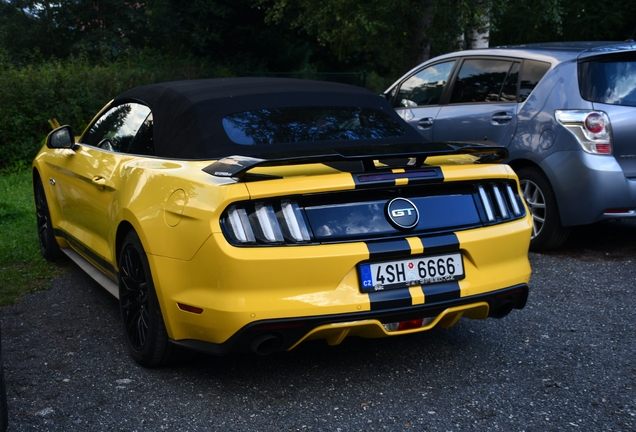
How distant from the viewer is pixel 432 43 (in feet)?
47.8

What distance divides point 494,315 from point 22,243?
4751 mm

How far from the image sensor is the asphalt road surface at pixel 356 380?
3291 millimetres

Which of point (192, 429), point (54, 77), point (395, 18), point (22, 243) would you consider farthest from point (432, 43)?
point (192, 429)

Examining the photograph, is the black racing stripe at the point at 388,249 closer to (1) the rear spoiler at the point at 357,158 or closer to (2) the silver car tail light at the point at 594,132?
(1) the rear spoiler at the point at 357,158

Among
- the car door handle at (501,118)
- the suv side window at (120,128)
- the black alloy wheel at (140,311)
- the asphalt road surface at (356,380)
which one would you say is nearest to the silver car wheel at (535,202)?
the car door handle at (501,118)

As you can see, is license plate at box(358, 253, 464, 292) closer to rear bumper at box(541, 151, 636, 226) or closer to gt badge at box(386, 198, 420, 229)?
gt badge at box(386, 198, 420, 229)

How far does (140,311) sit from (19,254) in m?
3.05

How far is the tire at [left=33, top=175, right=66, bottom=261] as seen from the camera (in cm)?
607

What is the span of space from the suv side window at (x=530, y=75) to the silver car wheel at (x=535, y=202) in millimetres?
746

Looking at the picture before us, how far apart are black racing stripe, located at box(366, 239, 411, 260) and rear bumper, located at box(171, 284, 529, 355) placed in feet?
0.78

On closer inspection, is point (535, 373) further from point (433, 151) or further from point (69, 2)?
point (69, 2)

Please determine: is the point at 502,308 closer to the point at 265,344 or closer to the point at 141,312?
the point at 265,344

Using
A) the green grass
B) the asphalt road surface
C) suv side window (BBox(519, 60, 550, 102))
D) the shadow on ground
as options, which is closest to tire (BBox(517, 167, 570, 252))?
the shadow on ground

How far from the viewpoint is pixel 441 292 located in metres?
Result: 3.44
